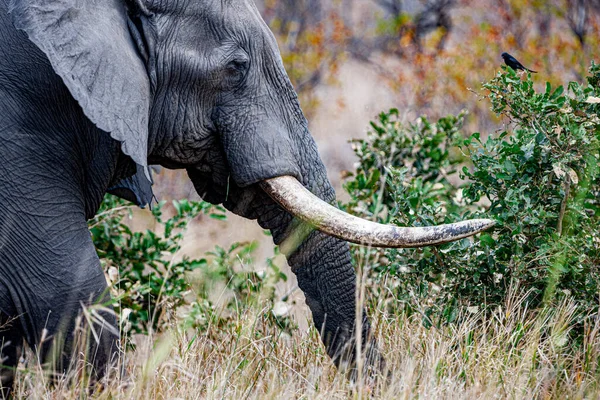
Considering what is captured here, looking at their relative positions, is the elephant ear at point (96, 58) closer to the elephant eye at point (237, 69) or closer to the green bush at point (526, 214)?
the elephant eye at point (237, 69)

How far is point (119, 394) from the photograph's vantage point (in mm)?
3184

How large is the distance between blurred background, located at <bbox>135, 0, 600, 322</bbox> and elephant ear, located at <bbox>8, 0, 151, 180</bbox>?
15.4ft

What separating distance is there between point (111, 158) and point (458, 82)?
727 centimetres

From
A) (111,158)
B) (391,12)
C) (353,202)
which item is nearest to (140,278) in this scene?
(353,202)

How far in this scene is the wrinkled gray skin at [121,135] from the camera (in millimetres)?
3336

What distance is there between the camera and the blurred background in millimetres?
10320

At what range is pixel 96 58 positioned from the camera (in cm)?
331

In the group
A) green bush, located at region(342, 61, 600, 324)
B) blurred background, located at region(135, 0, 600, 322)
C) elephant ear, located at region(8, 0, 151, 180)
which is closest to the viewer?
elephant ear, located at region(8, 0, 151, 180)

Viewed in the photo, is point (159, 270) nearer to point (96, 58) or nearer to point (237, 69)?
point (237, 69)

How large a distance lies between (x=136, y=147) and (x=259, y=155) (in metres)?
0.50

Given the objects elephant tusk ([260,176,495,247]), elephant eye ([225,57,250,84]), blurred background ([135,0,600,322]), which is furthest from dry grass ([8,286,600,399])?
blurred background ([135,0,600,322])

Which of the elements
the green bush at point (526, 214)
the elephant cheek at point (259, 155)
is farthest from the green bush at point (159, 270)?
the elephant cheek at point (259, 155)

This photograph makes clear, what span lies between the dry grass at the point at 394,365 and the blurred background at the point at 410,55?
4.04 meters

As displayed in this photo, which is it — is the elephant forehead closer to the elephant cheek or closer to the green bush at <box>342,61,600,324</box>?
the elephant cheek
